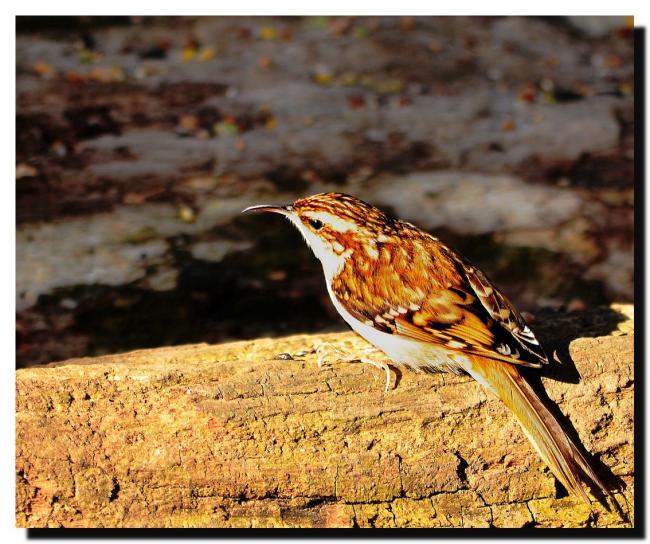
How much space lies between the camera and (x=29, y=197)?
6836mm

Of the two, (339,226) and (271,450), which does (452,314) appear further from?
(271,450)

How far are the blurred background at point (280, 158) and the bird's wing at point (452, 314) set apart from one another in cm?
191

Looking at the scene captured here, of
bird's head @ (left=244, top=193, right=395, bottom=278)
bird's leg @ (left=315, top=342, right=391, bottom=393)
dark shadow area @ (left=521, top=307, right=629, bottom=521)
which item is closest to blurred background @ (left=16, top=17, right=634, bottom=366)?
bird's leg @ (left=315, top=342, right=391, bottom=393)

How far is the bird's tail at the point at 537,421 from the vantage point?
3.58 m

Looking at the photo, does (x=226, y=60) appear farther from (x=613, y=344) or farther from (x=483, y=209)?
(x=613, y=344)

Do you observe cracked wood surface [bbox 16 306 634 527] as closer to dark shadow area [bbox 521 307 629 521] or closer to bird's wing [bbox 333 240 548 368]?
dark shadow area [bbox 521 307 629 521]

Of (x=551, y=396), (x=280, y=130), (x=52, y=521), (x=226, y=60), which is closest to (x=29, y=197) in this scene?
(x=280, y=130)

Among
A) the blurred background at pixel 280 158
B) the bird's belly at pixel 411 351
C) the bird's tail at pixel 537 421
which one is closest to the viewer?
the bird's tail at pixel 537 421

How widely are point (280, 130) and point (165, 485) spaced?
4.89 metres

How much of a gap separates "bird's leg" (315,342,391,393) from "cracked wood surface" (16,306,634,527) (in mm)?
41

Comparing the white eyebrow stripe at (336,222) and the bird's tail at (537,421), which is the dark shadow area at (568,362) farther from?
the white eyebrow stripe at (336,222)

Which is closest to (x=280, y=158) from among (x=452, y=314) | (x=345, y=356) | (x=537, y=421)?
(x=345, y=356)

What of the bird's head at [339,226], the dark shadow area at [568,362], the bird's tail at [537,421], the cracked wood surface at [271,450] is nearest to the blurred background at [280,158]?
the dark shadow area at [568,362]

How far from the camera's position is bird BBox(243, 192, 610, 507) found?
142 inches
